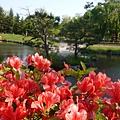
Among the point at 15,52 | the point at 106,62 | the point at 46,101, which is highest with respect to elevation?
the point at 46,101

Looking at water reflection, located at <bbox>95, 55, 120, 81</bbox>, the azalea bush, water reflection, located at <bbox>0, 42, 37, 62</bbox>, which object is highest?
the azalea bush

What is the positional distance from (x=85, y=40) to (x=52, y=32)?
202cm

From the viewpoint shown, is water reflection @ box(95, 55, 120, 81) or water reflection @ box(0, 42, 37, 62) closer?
water reflection @ box(95, 55, 120, 81)

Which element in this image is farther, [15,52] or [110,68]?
[15,52]

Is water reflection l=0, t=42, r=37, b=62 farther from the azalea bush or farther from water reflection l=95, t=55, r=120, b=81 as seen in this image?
the azalea bush

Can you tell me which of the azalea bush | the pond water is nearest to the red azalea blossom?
the azalea bush

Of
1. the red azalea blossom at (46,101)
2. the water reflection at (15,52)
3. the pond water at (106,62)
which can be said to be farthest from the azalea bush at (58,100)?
the water reflection at (15,52)

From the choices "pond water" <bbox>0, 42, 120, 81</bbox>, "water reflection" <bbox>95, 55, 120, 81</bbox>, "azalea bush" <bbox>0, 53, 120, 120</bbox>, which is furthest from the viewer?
"pond water" <bbox>0, 42, 120, 81</bbox>

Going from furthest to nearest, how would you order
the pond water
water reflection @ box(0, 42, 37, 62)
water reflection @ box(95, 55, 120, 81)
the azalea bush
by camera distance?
water reflection @ box(0, 42, 37, 62) < the pond water < water reflection @ box(95, 55, 120, 81) < the azalea bush

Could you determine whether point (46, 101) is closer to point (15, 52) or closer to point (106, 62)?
point (106, 62)

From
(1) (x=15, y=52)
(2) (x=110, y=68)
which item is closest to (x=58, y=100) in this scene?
(2) (x=110, y=68)

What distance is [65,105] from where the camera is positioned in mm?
917

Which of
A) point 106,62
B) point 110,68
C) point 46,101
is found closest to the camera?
point 46,101

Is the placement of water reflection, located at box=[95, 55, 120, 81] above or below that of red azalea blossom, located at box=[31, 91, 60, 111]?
Answer: below
